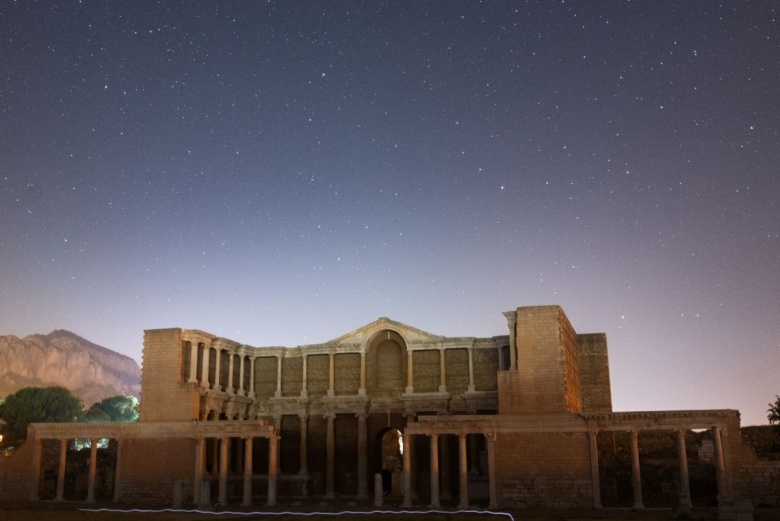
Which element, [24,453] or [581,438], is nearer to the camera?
[581,438]

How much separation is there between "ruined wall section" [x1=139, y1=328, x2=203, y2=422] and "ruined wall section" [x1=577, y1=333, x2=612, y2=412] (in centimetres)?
2516

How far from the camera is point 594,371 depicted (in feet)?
165

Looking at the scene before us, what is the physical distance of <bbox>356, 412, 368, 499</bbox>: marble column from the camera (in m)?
44.2

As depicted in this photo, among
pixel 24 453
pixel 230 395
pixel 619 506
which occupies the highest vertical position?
pixel 230 395

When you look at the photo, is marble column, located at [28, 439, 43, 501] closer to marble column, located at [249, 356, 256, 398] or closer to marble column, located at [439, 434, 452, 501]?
marble column, located at [249, 356, 256, 398]

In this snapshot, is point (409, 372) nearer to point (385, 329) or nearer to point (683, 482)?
point (385, 329)

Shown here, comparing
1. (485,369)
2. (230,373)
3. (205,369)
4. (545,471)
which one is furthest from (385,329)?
(545,471)

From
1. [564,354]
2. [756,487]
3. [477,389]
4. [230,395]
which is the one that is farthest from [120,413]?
[756,487]

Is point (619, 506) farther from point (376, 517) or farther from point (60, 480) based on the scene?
point (60, 480)

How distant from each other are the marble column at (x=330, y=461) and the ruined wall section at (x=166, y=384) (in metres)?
8.93

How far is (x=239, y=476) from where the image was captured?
4409cm

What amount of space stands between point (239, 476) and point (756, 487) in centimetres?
2757

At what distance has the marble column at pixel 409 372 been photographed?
4653 centimetres

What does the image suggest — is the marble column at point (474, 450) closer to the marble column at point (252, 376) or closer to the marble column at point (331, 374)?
the marble column at point (331, 374)
